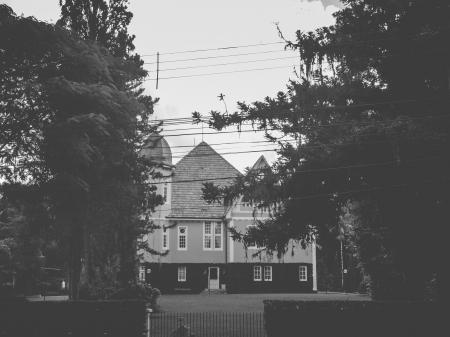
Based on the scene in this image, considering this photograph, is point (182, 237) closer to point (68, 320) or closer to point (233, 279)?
point (233, 279)

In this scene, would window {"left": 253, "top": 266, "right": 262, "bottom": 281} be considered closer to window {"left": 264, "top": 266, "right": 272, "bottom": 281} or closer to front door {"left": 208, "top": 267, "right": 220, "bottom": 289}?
window {"left": 264, "top": 266, "right": 272, "bottom": 281}

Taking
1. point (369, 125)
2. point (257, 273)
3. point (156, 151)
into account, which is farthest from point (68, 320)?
point (257, 273)

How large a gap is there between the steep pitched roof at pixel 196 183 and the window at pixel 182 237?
55.0 inches

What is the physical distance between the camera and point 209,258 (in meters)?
48.3

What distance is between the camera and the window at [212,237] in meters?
48.7

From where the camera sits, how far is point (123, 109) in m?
16.0

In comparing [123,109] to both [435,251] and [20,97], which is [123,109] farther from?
[435,251]

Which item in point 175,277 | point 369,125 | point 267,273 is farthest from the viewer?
point 175,277

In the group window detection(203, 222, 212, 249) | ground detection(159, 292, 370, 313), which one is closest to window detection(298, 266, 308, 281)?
ground detection(159, 292, 370, 313)

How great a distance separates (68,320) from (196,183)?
111 feet

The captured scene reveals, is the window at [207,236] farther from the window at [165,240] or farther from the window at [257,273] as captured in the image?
the window at [257,273]

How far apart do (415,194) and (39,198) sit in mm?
12441

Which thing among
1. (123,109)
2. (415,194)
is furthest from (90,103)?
(415,194)

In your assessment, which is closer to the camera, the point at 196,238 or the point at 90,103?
the point at 90,103
